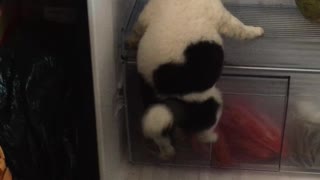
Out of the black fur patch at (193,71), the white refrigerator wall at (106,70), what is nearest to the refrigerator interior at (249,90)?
the white refrigerator wall at (106,70)

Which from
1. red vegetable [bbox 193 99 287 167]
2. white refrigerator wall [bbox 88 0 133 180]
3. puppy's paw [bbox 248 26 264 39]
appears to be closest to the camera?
white refrigerator wall [bbox 88 0 133 180]

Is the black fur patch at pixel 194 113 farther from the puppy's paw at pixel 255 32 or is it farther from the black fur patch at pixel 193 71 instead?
the puppy's paw at pixel 255 32

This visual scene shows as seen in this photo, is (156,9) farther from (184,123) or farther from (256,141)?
(256,141)

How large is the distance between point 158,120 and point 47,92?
0.23 m

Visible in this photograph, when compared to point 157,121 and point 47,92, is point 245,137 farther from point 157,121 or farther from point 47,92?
point 47,92

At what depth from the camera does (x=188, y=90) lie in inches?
42.8

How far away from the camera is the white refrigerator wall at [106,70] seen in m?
1.04

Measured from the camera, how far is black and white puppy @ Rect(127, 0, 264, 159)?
106 centimetres

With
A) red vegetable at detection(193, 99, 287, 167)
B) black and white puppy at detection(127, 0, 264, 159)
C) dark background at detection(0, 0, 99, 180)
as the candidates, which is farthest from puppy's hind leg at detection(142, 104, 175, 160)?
red vegetable at detection(193, 99, 287, 167)

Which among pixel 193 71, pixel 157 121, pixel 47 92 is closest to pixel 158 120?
pixel 157 121

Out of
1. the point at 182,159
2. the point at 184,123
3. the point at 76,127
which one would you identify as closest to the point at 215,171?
the point at 182,159

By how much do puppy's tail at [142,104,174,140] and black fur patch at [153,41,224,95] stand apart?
0.12ft

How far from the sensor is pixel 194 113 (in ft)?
3.66

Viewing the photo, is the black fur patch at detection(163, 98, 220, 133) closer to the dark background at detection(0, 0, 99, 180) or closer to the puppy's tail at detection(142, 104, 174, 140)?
the puppy's tail at detection(142, 104, 174, 140)
